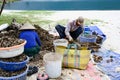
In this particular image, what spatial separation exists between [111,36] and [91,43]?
1.21 m

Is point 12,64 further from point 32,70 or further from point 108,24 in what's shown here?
point 108,24

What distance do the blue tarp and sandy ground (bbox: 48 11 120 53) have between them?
30cm

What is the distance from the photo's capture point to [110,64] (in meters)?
5.39

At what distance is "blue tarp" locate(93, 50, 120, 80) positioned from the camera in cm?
497

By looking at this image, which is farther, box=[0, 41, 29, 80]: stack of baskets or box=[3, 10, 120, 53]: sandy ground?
box=[3, 10, 120, 53]: sandy ground

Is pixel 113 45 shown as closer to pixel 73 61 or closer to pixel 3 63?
pixel 73 61

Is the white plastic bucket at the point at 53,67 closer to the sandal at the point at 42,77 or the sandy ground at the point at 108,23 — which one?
the sandal at the point at 42,77

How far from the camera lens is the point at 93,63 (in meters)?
5.36

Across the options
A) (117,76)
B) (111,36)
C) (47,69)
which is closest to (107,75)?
(117,76)

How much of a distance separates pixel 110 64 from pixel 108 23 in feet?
11.2

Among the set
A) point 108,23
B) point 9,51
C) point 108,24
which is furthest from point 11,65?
point 108,23

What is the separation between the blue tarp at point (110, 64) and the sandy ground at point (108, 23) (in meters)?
0.30

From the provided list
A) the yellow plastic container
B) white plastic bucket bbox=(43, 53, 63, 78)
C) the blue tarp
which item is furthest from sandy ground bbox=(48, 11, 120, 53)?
white plastic bucket bbox=(43, 53, 63, 78)

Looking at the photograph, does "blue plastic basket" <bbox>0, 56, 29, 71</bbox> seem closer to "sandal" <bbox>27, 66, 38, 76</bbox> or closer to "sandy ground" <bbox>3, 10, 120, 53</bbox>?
"sandal" <bbox>27, 66, 38, 76</bbox>
